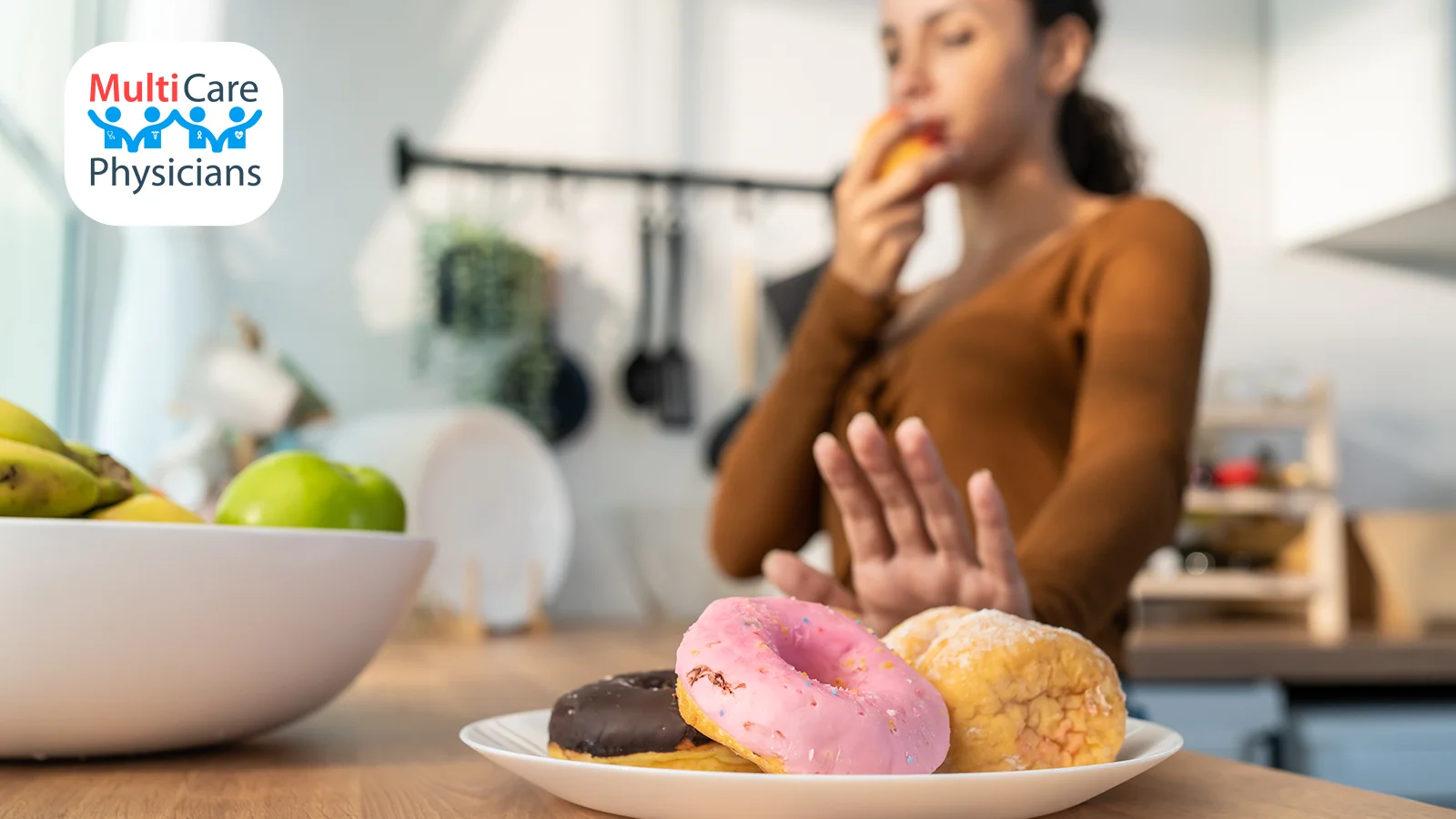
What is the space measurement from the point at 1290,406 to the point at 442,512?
1511mm

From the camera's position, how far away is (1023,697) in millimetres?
379

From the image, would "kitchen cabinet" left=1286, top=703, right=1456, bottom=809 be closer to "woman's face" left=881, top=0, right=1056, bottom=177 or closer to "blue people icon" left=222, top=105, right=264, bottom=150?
"woman's face" left=881, top=0, right=1056, bottom=177

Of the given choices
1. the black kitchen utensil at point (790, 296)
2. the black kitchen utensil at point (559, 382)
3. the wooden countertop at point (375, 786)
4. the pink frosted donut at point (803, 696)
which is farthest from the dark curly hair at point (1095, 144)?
the black kitchen utensil at point (559, 382)

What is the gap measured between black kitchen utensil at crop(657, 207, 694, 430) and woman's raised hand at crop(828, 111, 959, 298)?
4.30ft

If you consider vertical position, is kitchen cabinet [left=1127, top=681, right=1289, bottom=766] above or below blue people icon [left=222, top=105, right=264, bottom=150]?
below

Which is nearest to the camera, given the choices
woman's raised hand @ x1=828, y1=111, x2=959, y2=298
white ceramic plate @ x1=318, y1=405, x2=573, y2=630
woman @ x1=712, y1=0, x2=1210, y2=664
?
woman @ x1=712, y1=0, x2=1210, y2=664

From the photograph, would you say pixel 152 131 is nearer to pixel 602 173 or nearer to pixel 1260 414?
pixel 602 173

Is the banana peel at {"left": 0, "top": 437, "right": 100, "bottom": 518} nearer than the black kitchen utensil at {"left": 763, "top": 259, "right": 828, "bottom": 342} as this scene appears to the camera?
Yes

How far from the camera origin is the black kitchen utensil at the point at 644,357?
2318 mm

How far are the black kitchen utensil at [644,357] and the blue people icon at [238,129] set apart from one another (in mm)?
1806

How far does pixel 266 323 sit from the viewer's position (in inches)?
85.8

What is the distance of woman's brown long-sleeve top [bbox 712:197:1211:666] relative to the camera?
0.79 metres

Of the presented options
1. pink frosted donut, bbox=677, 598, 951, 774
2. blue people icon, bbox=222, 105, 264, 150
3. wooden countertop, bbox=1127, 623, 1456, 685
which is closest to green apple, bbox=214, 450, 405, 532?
blue people icon, bbox=222, 105, 264, 150

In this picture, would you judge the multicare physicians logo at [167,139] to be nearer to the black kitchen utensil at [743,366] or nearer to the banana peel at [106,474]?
the banana peel at [106,474]
